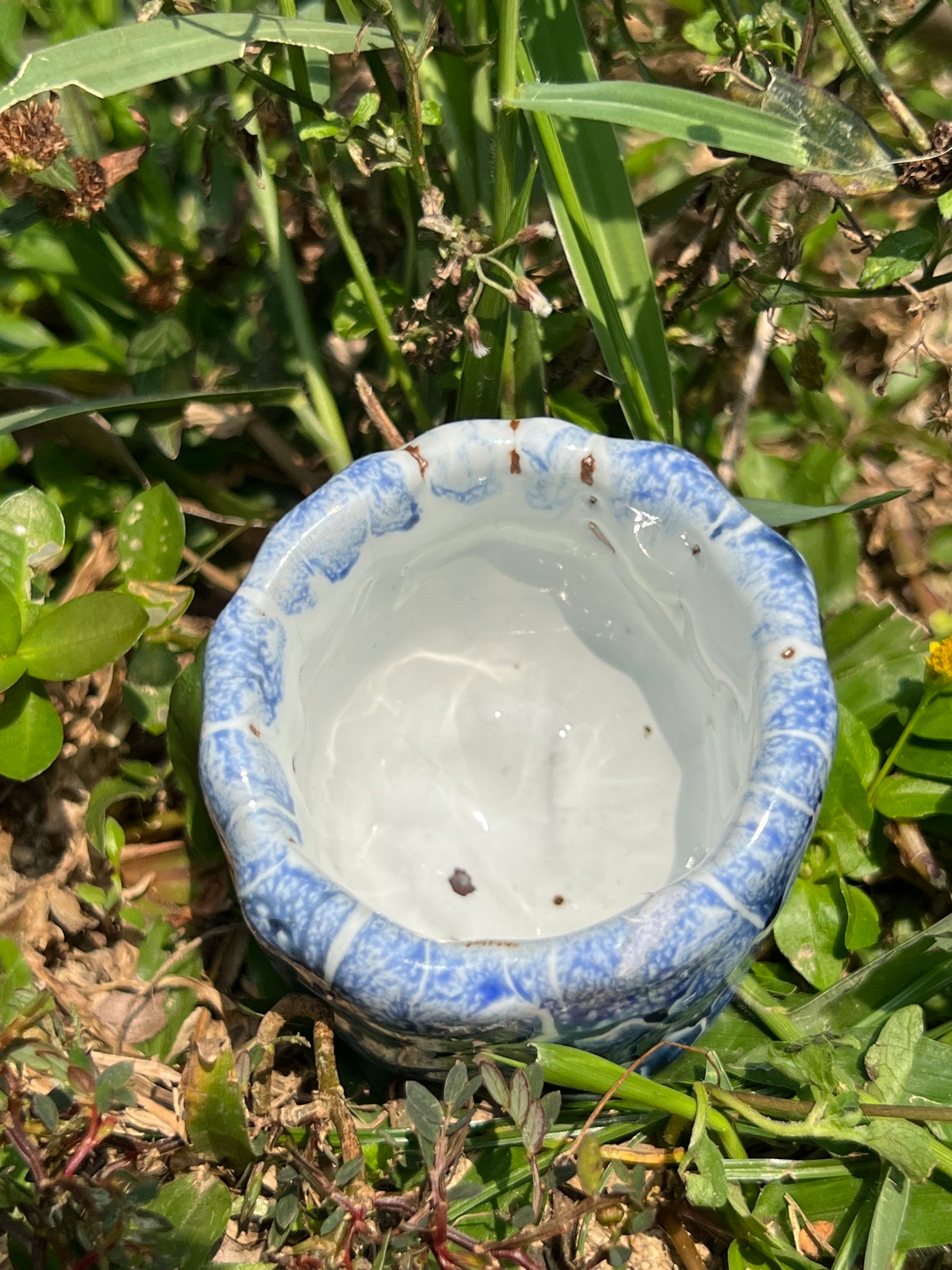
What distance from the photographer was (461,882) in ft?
4.39

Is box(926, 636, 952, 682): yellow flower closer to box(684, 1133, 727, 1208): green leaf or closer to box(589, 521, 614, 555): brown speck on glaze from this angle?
box(589, 521, 614, 555): brown speck on glaze

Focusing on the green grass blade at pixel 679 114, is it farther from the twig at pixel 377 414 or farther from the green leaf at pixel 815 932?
the green leaf at pixel 815 932

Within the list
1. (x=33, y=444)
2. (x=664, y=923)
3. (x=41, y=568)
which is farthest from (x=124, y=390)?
(x=664, y=923)

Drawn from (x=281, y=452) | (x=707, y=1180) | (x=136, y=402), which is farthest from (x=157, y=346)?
(x=707, y=1180)

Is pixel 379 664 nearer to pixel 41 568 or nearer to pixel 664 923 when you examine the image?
pixel 41 568

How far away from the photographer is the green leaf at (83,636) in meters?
1.23

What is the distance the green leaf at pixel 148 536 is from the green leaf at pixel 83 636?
11cm

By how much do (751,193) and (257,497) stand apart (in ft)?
Answer: 2.42

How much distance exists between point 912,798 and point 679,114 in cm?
78

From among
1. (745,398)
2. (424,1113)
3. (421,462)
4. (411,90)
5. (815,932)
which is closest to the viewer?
(424,1113)

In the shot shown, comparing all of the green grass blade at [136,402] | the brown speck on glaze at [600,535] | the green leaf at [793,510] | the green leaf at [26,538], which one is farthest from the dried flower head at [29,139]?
the green leaf at [793,510]

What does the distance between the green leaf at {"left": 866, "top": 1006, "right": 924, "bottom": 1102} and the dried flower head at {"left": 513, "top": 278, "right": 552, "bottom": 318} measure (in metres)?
0.76

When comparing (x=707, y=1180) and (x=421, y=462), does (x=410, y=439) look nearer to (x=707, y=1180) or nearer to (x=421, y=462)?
(x=421, y=462)

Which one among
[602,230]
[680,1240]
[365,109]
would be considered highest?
[365,109]
